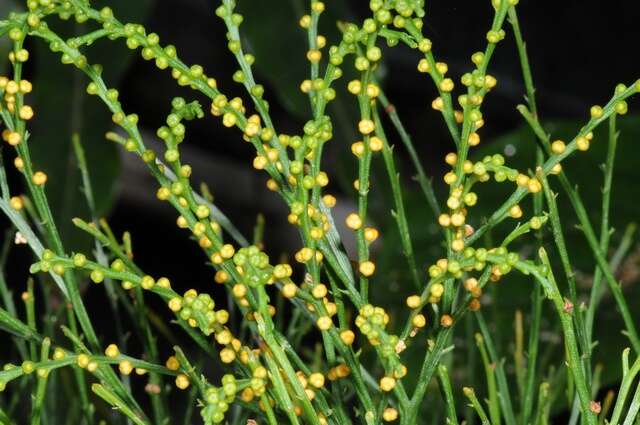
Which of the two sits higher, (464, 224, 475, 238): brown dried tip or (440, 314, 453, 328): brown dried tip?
(464, 224, 475, 238): brown dried tip

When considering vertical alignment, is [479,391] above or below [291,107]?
below

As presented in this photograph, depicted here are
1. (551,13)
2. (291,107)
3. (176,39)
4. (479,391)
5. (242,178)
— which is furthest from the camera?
(242,178)

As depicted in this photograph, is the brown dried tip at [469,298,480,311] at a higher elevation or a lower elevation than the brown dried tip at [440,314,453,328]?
higher

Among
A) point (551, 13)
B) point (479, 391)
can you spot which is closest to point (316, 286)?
point (479, 391)

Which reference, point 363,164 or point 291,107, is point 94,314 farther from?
point 363,164

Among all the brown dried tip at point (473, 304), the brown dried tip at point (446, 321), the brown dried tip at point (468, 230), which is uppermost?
the brown dried tip at point (468, 230)

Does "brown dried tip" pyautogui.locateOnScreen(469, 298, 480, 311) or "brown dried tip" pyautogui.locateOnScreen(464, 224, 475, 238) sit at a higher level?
"brown dried tip" pyautogui.locateOnScreen(464, 224, 475, 238)

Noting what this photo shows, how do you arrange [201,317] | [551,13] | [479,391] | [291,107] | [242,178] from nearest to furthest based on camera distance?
[201,317]
[479,391]
[291,107]
[551,13]
[242,178]

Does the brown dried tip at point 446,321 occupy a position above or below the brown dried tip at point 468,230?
below

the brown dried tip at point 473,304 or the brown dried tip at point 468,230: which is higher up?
the brown dried tip at point 468,230

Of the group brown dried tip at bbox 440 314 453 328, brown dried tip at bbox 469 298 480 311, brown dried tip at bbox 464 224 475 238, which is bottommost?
brown dried tip at bbox 440 314 453 328

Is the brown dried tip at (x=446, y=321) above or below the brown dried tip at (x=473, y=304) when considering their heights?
below
